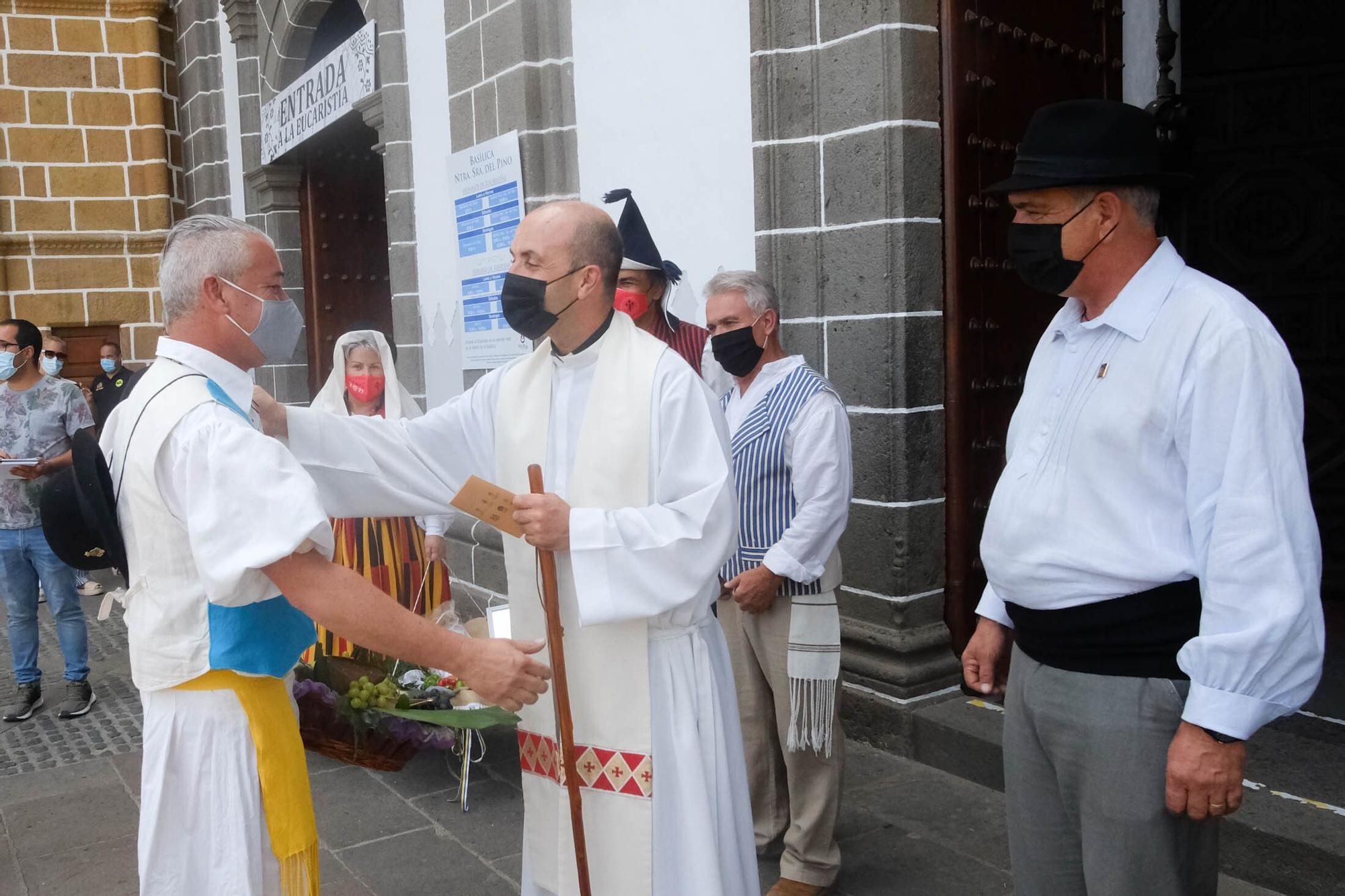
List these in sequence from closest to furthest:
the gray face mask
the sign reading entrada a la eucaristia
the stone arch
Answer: the gray face mask
the sign reading entrada a la eucaristia
the stone arch

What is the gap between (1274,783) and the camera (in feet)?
11.1

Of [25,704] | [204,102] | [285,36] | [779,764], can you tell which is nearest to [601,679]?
[779,764]

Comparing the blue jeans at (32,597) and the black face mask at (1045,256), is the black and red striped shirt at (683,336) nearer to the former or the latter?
the black face mask at (1045,256)

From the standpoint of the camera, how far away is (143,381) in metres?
2.19

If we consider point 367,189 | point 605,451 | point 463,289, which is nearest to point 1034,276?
point 605,451

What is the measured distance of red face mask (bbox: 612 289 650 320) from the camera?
3828 millimetres

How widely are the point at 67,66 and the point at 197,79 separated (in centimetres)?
121

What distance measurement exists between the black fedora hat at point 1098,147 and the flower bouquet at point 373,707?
2.85m

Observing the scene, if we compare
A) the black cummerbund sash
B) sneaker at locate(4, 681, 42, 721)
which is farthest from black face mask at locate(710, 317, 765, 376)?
sneaker at locate(4, 681, 42, 721)

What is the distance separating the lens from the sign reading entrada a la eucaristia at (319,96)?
7.56 m

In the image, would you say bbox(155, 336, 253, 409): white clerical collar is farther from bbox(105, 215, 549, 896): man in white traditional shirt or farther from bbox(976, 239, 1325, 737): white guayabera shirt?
bbox(976, 239, 1325, 737): white guayabera shirt

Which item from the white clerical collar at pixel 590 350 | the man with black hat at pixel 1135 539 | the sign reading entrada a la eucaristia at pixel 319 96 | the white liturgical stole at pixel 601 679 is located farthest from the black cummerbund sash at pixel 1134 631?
the sign reading entrada a la eucaristia at pixel 319 96

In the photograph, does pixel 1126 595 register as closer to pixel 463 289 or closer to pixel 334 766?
pixel 334 766

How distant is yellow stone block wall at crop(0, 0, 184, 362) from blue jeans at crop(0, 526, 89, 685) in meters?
5.99
